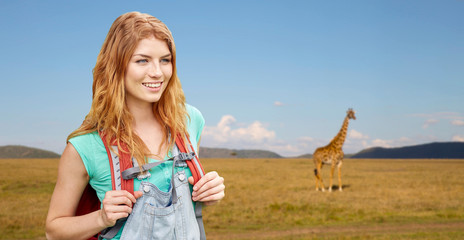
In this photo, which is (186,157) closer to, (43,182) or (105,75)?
(105,75)

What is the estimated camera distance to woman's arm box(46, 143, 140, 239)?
5.43 ft

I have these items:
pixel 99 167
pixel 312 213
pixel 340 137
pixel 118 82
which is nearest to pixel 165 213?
pixel 99 167

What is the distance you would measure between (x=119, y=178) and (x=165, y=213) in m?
0.22

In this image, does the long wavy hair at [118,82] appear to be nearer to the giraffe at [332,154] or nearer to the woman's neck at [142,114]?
the woman's neck at [142,114]

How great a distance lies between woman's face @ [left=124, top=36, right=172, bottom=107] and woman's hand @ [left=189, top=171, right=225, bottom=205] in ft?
1.29

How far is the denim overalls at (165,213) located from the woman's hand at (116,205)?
0.06 m

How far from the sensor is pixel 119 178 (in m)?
1.65

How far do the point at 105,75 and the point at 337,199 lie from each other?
13.0m

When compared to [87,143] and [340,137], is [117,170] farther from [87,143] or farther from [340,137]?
[340,137]

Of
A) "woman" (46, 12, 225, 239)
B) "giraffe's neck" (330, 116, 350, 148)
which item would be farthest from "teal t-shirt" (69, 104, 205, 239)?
"giraffe's neck" (330, 116, 350, 148)

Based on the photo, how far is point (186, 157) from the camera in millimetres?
1762

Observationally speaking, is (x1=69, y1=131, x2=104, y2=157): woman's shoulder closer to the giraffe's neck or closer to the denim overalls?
the denim overalls

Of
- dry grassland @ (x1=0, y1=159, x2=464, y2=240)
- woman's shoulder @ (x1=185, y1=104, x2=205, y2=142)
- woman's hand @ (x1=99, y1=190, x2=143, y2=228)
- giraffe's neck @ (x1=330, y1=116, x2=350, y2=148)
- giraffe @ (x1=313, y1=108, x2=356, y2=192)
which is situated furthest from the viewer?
giraffe's neck @ (x1=330, y1=116, x2=350, y2=148)

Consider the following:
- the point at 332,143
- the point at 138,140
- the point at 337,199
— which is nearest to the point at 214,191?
the point at 138,140
